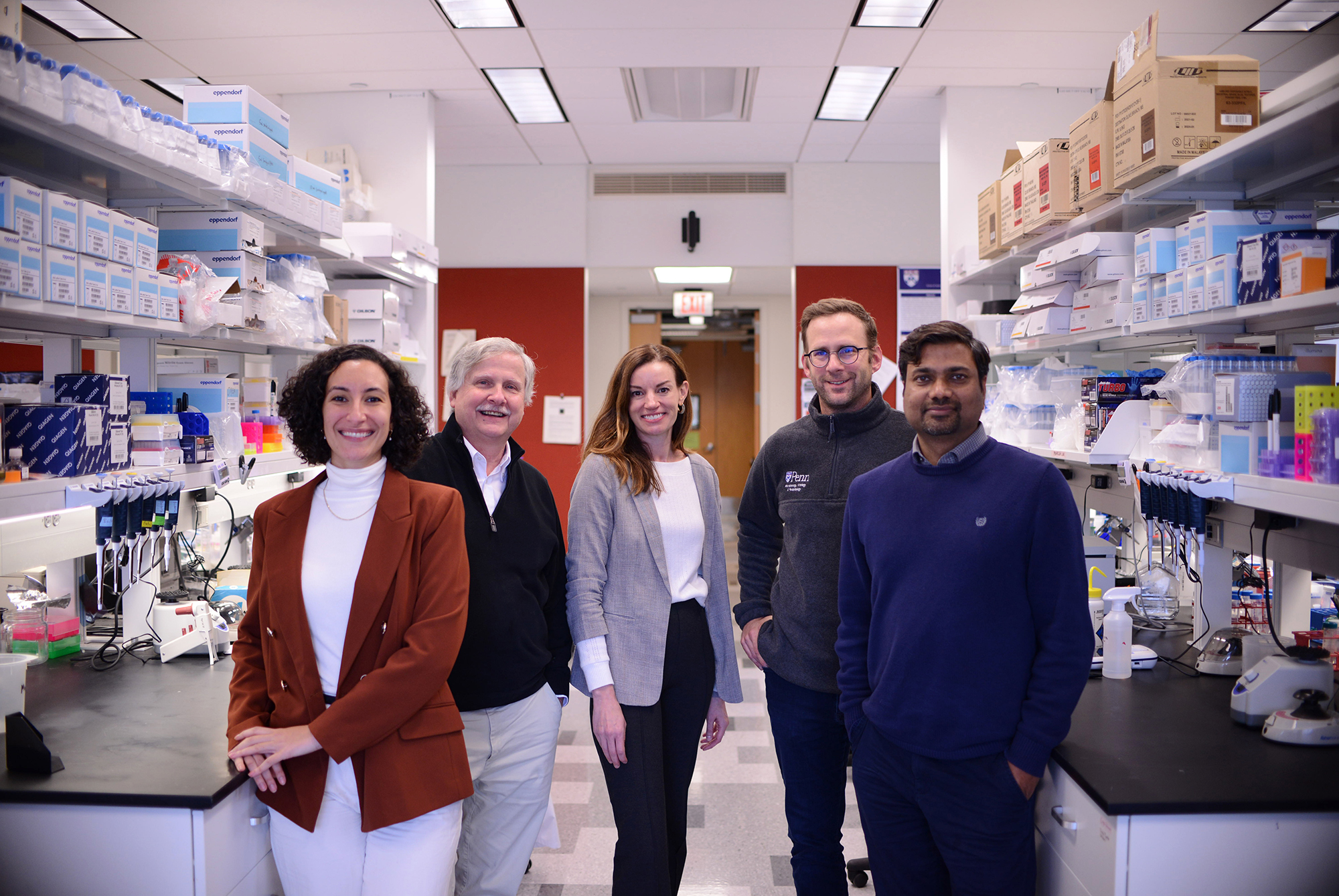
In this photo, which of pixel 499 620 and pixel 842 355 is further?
pixel 842 355

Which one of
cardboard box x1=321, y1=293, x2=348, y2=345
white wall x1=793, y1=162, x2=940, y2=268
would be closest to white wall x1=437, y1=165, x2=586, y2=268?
white wall x1=793, y1=162, x2=940, y2=268

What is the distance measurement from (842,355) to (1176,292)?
0.98m

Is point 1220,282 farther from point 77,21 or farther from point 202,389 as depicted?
point 77,21

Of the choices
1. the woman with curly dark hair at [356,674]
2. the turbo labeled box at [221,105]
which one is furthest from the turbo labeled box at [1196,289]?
the turbo labeled box at [221,105]

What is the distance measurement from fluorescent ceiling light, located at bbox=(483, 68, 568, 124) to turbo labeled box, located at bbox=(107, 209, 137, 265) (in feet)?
9.06

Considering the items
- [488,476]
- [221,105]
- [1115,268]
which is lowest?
[488,476]

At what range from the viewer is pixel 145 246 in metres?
2.20

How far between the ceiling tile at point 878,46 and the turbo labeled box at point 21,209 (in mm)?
3387

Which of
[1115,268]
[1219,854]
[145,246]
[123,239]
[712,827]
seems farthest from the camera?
[712,827]

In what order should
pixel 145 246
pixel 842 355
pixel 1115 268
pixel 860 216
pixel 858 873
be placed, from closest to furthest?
pixel 842 355
pixel 145 246
pixel 1115 268
pixel 858 873
pixel 860 216

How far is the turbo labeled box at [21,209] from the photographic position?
1.73m

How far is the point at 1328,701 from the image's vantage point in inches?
69.8

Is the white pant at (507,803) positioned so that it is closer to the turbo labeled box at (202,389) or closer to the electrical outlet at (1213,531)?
the turbo labeled box at (202,389)

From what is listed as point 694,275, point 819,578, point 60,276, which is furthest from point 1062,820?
point 694,275
